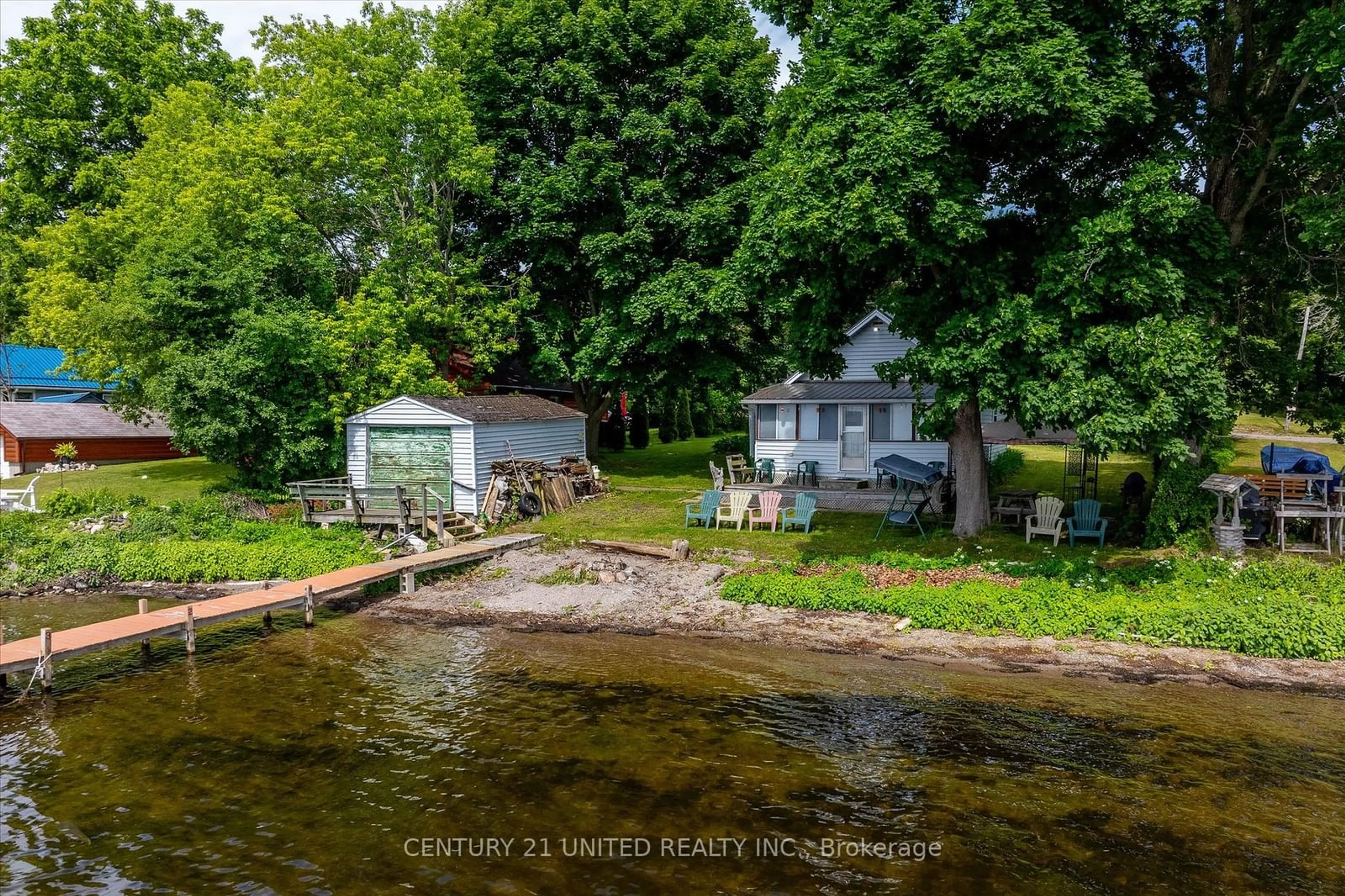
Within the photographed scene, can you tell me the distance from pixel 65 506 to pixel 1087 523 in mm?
28867

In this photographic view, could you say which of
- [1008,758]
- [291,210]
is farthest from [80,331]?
[1008,758]

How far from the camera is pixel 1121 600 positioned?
14141mm

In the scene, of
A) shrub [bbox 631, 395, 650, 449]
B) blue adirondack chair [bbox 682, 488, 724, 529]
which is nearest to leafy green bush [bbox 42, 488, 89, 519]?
blue adirondack chair [bbox 682, 488, 724, 529]

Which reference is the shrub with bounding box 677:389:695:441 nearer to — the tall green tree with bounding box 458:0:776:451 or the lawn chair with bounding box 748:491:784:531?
the tall green tree with bounding box 458:0:776:451

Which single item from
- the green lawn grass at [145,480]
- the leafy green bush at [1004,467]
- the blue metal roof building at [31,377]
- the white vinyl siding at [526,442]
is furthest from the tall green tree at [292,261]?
the blue metal roof building at [31,377]

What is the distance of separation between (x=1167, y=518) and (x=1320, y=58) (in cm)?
888

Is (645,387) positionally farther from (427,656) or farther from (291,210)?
(427,656)

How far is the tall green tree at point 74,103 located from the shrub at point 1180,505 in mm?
39752

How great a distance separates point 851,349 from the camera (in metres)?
27.0

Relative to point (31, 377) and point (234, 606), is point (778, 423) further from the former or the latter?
point (31, 377)

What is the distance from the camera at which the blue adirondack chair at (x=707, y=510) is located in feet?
70.8

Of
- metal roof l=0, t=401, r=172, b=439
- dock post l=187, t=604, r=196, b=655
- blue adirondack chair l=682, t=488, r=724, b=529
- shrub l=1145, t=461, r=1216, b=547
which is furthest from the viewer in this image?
metal roof l=0, t=401, r=172, b=439

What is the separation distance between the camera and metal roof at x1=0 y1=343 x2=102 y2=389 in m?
45.9

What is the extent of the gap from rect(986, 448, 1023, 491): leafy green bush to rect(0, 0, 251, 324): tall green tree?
119 ft
